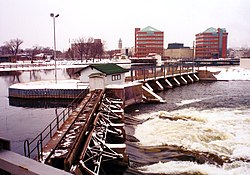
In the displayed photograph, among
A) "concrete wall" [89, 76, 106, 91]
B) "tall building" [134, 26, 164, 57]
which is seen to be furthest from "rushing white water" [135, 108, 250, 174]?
"tall building" [134, 26, 164, 57]

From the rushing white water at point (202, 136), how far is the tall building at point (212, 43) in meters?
116

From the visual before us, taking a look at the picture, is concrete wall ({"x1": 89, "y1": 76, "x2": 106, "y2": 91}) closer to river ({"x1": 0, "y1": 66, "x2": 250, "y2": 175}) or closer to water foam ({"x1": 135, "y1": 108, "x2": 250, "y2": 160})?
river ({"x1": 0, "y1": 66, "x2": 250, "y2": 175})

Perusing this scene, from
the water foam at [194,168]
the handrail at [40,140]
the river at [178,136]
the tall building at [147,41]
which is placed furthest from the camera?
the tall building at [147,41]

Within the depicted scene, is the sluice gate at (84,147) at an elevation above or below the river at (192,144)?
above

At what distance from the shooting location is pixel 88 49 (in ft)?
372

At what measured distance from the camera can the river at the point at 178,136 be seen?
12.6m

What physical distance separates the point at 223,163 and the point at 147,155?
407cm

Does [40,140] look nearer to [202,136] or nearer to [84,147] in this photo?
[84,147]

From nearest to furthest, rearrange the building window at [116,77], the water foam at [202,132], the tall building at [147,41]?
the water foam at [202,132] → the building window at [116,77] → the tall building at [147,41]

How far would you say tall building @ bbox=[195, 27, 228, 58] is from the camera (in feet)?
433

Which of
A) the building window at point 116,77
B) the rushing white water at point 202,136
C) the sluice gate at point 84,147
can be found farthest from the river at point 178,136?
the building window at point 116,77

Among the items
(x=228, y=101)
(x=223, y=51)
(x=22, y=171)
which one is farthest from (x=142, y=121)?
(x=223, y=51)

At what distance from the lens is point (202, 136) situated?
1692cm

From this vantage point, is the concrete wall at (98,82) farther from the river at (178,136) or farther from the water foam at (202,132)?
the water foam at (202,132)
